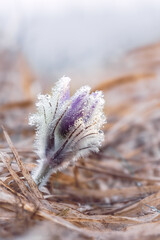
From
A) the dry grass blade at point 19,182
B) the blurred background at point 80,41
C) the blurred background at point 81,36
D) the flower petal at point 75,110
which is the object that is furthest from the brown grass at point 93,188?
the blurred background at point 81,36

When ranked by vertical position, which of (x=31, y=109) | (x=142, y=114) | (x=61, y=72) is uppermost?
(x=61, y=72)

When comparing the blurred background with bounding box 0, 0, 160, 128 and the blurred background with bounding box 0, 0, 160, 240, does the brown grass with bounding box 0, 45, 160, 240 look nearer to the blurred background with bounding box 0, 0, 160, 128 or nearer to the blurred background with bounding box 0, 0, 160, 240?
the blurred background with bounding box 0, 0, 160, 240

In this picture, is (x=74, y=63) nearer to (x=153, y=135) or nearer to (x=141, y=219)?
(x=153, y=135)

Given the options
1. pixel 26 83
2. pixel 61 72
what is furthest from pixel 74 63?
pixel 26 83

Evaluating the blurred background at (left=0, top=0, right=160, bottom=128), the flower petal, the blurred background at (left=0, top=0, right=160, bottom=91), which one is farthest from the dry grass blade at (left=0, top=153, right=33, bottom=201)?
the blurred background at (left=0, top=0, right=160, bottom=91)

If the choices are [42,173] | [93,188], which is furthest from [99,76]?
[42,173]
